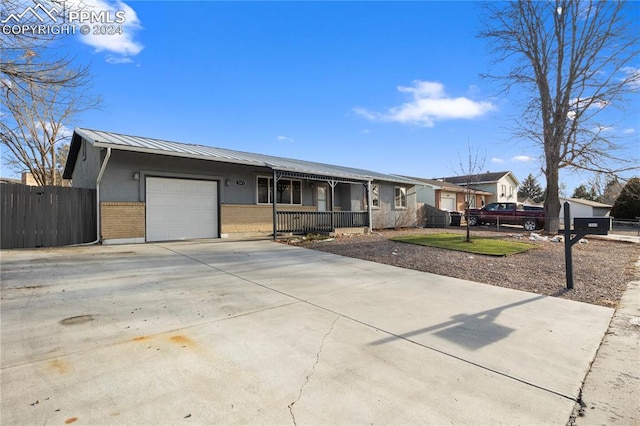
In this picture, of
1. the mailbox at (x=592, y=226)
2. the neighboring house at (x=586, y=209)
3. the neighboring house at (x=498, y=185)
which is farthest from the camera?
the neighboring house at (x=498, y=185)

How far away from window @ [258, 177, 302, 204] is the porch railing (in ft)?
3.72

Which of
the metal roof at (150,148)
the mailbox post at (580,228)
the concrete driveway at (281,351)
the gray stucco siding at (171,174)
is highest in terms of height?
the metal roof at (150,148)

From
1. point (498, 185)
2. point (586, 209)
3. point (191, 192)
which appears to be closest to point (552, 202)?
point (191, 192)

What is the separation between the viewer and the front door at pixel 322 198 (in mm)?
16922

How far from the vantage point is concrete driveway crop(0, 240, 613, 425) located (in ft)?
7.65

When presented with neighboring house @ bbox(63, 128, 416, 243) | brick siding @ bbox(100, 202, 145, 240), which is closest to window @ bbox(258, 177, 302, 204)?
neighboring house @ bbox(63, 128, 416, 243)

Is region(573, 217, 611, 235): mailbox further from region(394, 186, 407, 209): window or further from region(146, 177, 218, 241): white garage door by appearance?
region(394, 186, 407, 209): window

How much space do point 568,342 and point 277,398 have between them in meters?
3.43

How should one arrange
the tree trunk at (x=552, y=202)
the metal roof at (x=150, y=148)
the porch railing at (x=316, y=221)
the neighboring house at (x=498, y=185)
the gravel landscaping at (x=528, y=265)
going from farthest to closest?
the neighboring house at (x=498, y=185) < the tree trunk at (x=552, y=202) < the porch railing at (x=316, y=221) < the metal roof at (x=150, y=148) < the gravel landscaping at (x=528, y=265)

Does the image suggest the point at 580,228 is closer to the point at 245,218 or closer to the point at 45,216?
the point at 245,218

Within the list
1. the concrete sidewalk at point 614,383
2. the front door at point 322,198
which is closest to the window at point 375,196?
the front door at point 322,198

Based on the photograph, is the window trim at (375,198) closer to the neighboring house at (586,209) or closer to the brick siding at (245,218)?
the brick siding at (245,218)

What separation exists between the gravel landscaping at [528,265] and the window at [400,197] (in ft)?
31.2

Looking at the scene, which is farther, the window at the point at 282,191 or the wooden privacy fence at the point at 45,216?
the window at the point at 282,191
